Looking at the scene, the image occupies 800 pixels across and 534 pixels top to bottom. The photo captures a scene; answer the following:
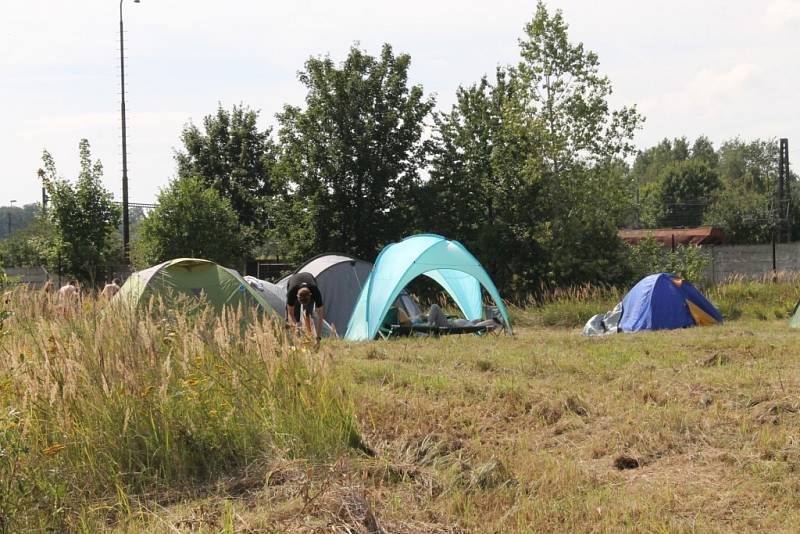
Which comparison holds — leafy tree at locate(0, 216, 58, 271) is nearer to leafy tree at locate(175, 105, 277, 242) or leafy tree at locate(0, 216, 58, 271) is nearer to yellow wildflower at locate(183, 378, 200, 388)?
leafy tree at locate(175, 105, 277, 242)

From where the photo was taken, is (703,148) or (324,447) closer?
(324,447)

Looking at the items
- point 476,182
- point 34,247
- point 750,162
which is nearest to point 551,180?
point 476,182

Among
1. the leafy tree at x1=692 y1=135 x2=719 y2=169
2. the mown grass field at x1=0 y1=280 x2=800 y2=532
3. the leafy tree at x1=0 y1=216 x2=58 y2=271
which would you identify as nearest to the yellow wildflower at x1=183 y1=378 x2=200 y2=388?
the mown grass field at x1=0 y1=280 x2=800 y2=532

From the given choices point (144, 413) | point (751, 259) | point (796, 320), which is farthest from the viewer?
point (751, 259)

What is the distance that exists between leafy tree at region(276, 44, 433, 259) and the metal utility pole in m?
23.3

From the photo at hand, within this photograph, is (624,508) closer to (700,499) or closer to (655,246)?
(700,499)

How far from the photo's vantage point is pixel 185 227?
26.3m

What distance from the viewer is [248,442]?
583 centimetres

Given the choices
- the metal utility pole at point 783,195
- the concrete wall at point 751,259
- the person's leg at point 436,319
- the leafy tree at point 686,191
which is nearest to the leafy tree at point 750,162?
the leafy tree at point 686,191

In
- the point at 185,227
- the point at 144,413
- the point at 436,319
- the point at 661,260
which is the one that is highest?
the point at 185,227

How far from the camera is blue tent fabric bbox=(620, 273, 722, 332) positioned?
15945 millimetres

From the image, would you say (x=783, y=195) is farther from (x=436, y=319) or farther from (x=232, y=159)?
(x=436, y=319)

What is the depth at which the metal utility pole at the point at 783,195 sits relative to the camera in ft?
139

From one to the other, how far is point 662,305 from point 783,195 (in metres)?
32.5
